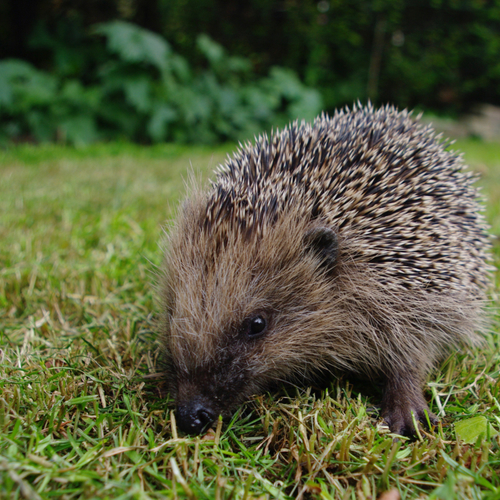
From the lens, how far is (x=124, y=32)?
9133 mm

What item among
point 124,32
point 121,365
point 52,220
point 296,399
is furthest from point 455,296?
point 124,32

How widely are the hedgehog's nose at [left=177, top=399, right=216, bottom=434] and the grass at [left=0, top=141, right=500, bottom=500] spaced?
0.16 feet

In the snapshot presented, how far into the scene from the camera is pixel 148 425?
199cm

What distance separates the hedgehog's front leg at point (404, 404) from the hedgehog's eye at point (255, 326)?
0.73m

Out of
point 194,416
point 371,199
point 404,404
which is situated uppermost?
point 371,199

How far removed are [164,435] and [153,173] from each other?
566 cm

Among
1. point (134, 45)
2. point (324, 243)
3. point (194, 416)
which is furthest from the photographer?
point (134, 45)

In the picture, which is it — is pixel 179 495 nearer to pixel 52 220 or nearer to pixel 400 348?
pixel 400 348

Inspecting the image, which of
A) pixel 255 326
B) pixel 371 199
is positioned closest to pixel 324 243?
pixel 371 199

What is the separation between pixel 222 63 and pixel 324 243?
9.31m

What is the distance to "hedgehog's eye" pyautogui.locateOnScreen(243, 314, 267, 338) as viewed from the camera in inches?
87.4

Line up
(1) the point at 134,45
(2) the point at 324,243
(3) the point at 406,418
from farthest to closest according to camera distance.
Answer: (1) the point at 134,45 < (2) the point at 324,243 < (3) the point at 406,418

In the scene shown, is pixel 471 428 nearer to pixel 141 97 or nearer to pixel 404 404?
pixel 404 404

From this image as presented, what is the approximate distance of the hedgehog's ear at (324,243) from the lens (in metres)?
2.37
